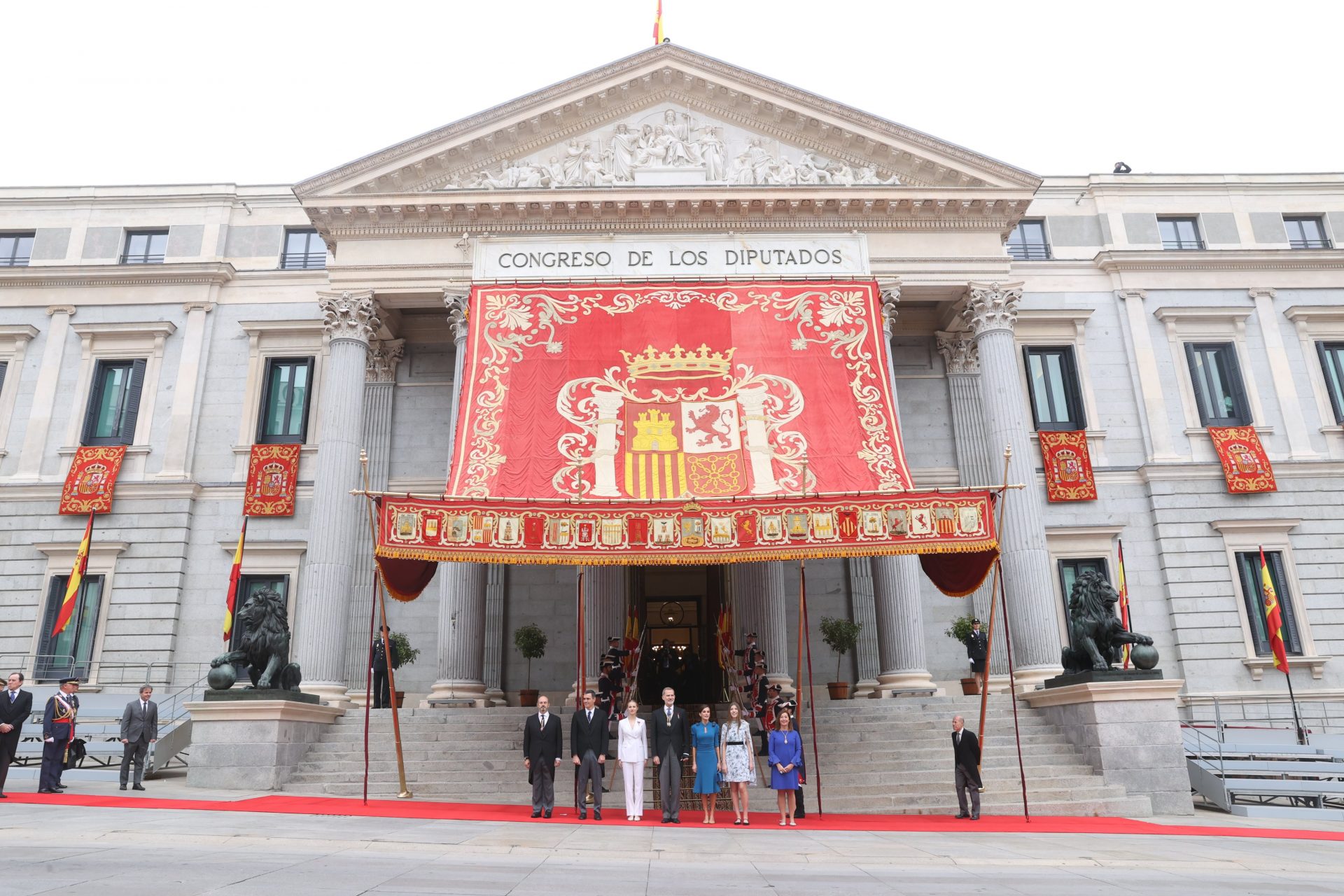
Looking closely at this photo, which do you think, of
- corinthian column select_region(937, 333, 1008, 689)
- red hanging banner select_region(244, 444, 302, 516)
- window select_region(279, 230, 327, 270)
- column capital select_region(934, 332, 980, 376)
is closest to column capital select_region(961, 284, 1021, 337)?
corinthian column select_region(937, 333, 1008, 689)

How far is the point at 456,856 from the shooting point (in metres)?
8.77

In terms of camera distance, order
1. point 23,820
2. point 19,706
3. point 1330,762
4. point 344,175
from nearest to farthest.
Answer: point 23,820 → point 19,706 → point 1330,762 → point 344,175

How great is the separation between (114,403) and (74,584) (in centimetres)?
629

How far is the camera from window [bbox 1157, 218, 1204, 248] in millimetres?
28688

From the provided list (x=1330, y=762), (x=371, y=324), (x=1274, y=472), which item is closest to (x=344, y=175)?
(x=371, y=324)

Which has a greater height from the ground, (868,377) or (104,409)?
(104,409)

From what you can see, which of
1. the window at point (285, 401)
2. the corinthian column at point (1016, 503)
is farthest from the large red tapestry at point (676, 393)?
the window at point (285, 401)

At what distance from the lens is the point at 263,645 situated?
16562 millimetres

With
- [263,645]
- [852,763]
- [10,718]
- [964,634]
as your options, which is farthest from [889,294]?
[10,718]

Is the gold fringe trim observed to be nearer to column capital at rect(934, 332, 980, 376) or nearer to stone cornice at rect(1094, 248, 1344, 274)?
column capital at rect(934, 332, 980, 376)

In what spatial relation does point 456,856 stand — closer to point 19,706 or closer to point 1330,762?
point 19,706

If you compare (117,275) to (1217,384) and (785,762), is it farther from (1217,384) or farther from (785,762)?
(1217,384)

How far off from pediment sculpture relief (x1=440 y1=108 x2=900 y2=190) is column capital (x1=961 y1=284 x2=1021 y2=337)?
3635 millimetres

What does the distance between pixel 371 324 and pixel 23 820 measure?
48.0 feet
